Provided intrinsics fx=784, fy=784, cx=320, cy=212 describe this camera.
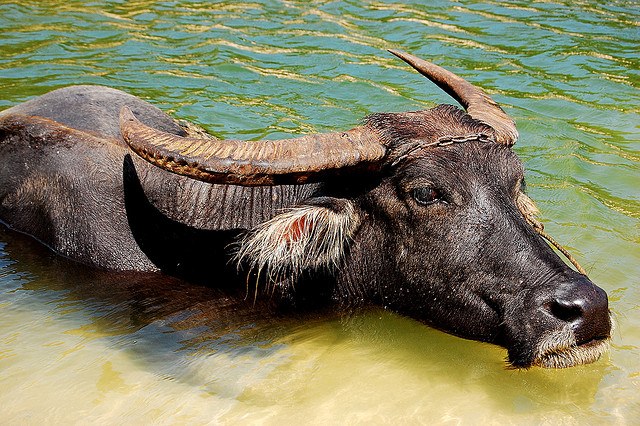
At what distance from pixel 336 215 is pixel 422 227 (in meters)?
0.47

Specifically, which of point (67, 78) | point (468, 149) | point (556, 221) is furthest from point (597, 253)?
point (67, 78)

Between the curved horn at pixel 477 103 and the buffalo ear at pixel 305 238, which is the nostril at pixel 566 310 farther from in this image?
the buffalo ear at pixel 305 238

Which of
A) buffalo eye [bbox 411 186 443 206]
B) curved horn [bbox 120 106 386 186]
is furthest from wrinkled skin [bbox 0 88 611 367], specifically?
curved horn [bbox 120 106 386 186]

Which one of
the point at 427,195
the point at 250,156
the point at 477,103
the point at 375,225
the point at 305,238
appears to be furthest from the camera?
the point at 477,103

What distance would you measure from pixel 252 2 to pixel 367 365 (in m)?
9.86

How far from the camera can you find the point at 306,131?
7.73 m

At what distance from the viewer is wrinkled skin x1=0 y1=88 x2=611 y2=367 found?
3.71 m

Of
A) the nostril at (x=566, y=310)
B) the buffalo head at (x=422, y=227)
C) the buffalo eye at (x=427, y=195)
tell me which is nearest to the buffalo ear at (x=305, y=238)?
the buffalo head at (x=422, y=227)

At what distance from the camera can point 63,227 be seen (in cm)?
486

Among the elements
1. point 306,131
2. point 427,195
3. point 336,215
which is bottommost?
point 306,131

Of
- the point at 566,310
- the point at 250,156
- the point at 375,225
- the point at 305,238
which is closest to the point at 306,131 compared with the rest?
the point at 375,225

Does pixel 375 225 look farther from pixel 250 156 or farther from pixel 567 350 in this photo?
pixel 567 350

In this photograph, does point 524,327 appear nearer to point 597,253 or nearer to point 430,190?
point 430,190

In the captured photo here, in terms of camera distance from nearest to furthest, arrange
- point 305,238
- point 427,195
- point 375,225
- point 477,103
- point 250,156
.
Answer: point 250,156, point 427,195, point 305,238, point 375,225, point 477,103
